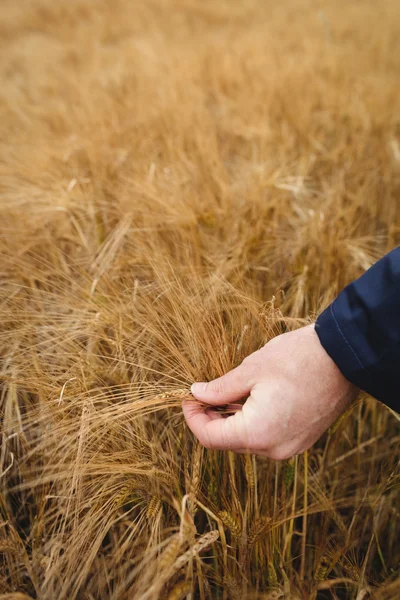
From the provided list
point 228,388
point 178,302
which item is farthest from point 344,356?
point 178,302

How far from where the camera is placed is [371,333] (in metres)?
0.49

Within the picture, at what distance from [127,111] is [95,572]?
1681mm

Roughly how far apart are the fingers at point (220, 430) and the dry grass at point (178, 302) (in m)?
0.04

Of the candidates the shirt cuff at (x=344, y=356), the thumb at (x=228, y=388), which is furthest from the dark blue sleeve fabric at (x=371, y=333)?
the thumb at (x=228, y=388)

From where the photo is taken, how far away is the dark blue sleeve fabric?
479 mm

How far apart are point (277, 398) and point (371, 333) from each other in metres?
0.13

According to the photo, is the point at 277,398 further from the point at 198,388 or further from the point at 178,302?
the point at 178,302

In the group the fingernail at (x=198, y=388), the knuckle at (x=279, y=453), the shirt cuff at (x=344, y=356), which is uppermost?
the shirt cuff at (x=344, y=356)

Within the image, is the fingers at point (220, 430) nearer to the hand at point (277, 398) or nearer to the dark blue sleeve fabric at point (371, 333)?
the hand at point (277, 398)

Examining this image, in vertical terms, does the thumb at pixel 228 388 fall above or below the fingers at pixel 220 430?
above

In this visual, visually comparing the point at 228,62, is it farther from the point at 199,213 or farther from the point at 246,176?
the point at 199,213

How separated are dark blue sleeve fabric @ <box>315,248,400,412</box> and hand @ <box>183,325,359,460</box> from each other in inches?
0.8

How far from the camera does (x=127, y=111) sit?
1768 mm

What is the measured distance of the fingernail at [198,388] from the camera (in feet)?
1.68
